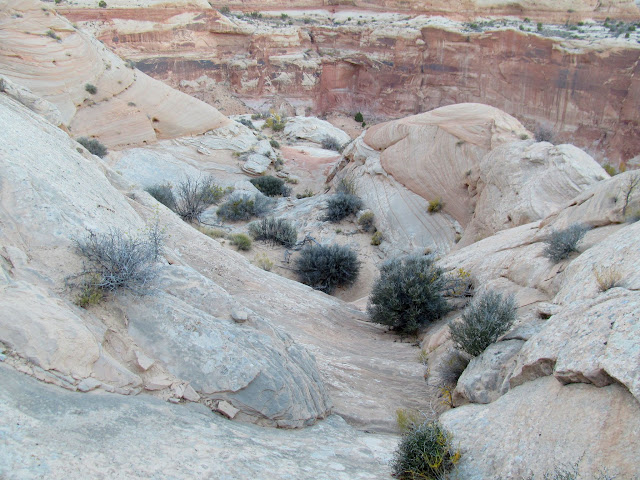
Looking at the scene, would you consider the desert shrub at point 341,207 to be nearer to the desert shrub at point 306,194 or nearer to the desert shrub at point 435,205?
the desert shrub at point 435,205

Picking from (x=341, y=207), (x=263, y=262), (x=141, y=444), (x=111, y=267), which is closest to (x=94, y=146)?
(x=341, y=207)

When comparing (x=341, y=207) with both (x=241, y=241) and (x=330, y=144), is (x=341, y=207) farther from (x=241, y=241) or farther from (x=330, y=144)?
(x=330, y=144)

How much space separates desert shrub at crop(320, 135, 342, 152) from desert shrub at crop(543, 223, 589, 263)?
19.1 m

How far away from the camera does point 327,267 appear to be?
10.6 meters

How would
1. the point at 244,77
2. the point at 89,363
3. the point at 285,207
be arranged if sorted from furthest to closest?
the point at 244,77, the point at 285,207, the point at 89,363

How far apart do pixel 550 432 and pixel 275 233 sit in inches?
368

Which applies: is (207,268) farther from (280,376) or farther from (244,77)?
(244,77)

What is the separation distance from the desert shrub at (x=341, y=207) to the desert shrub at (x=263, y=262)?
11.8 ft

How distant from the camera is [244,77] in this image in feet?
110

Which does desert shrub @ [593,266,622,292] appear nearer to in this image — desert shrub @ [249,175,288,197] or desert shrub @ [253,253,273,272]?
desert shrub @ [253,253,273,272]

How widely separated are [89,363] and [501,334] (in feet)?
12.5

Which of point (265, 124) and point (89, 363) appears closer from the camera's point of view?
point (89, 363)

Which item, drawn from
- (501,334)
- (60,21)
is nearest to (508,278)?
(501,334)

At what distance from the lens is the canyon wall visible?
87.2 ft
